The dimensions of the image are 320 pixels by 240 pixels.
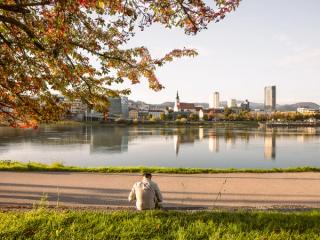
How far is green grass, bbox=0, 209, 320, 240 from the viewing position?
686 centimetres

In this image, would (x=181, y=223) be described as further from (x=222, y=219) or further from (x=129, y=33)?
(x=129, y=33)

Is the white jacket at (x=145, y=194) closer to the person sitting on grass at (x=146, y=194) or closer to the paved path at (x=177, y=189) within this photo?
the person sitting on grass at (x=146, y=194)

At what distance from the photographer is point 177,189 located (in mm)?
13008


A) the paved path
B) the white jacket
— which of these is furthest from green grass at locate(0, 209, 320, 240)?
the paved path

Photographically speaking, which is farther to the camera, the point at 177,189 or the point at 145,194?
the point at 177,189

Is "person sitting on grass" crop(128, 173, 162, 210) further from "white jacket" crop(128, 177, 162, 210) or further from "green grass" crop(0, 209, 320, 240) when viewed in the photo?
"green grass" crop(0, 209, 320, 240)

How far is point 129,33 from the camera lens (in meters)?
8.09

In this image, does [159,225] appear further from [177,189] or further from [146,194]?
[177,189]

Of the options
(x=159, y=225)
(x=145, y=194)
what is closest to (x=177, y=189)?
(x=145, y=194)

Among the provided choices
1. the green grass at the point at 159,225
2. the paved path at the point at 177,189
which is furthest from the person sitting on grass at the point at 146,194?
the paved path at the point at 177,189

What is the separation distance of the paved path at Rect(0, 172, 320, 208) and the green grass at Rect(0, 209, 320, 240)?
2.19 metres

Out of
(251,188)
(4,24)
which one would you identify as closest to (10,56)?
(4,24)

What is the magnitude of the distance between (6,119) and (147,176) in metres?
5.75

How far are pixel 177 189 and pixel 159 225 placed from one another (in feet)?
18.8
